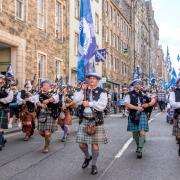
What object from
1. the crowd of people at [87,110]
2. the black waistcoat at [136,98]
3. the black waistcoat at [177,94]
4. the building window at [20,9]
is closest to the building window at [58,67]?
the building window at [20,9]

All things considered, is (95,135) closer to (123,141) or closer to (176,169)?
(176,169)

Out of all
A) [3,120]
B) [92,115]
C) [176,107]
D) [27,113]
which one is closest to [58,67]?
[27,113]

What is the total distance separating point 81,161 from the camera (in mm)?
8508

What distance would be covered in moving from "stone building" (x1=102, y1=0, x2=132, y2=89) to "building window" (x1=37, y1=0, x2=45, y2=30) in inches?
676

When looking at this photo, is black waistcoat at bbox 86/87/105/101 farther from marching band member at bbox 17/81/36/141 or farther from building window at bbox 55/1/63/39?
building window at bbox 55/1/63/39

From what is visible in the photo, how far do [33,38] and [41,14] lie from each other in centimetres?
207

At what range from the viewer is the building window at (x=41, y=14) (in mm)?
24344

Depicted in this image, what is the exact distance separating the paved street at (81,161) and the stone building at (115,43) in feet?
101

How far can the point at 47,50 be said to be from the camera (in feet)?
83.4

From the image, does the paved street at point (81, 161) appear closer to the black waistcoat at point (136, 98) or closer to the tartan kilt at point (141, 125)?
the tartan kilt at point (141, 125)

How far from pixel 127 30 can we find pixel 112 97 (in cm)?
2612

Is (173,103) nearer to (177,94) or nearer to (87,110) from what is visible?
(177,94)

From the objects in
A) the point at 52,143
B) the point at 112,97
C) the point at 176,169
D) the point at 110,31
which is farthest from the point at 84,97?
the point at 110,31

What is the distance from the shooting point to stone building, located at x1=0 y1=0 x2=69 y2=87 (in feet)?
68.1
